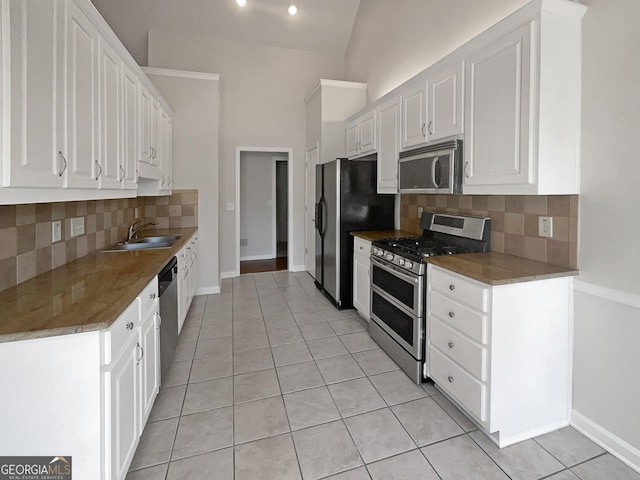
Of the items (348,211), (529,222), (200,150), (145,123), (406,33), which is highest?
(406,33)

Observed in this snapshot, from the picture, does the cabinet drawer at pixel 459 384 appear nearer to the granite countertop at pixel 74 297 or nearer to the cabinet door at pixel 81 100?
the granite countertop at pixel 74 297

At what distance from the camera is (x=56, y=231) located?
193 cm

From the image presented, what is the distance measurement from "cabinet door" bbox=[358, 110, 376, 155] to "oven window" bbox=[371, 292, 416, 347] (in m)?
1.61

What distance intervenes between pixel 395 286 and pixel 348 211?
1399 mm

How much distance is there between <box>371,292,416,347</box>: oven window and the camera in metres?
2.39

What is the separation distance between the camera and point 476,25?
2559 mm

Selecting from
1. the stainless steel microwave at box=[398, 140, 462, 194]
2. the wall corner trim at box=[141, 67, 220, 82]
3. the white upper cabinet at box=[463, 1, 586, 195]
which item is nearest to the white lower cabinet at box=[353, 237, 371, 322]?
the stainless steel microwave at box=[398, 140, 462, 194]

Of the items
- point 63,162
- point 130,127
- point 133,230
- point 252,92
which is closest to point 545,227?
point 63,162

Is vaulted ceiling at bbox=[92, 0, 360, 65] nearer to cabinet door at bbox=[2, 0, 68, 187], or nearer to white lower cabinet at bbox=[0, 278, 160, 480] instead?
cabinet door at bbox=[2, 0, 68, 187]

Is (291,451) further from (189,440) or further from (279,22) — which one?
(279,22)

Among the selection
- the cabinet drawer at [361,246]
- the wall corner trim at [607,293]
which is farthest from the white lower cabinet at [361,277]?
the wall corner trim at [607,293]

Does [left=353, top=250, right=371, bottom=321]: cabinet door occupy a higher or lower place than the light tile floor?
higher

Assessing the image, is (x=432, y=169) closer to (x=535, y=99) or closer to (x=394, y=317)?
(x=535, y=99)

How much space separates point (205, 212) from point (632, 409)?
4410mm
